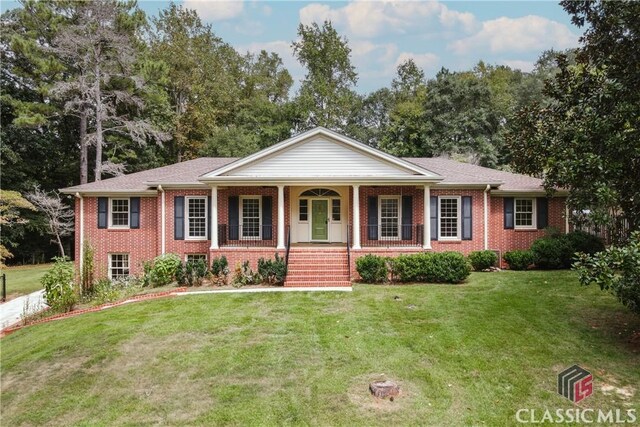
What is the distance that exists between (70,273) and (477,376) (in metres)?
13.2

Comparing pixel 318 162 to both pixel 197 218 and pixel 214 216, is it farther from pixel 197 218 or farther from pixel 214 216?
pixel 197 218

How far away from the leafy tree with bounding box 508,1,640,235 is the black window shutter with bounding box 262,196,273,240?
1080 cm

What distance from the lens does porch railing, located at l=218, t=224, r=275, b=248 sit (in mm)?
16842

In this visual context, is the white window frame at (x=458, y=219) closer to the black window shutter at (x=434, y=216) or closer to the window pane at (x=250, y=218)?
the black window shutter at (x=434, y=216)

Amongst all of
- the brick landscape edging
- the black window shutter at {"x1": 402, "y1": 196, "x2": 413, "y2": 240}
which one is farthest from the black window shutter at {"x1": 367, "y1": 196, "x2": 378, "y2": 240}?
the brick landscape edging

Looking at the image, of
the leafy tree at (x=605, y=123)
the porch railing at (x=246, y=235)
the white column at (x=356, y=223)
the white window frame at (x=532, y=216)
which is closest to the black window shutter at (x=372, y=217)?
the white column at (x=356, y=223)

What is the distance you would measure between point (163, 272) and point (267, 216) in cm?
466

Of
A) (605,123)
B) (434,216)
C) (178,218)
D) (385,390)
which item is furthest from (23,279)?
(605,123)

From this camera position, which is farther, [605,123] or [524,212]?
[524,212]

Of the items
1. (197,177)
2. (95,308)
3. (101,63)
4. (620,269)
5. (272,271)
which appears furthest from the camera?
(101,63)

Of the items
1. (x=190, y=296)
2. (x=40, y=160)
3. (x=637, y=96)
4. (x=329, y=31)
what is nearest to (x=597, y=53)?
(x=637, y=96)

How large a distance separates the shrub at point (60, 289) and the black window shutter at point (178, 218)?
4110 mm

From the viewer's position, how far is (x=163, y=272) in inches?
591

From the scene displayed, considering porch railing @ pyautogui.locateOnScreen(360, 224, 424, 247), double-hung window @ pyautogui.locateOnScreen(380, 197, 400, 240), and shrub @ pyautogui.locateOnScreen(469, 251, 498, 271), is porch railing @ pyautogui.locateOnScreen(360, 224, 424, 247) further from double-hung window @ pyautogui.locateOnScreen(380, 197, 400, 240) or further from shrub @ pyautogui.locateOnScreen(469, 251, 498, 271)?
shrub @ pyautogui.locateOnScreen(469, 251, 498, 271)
